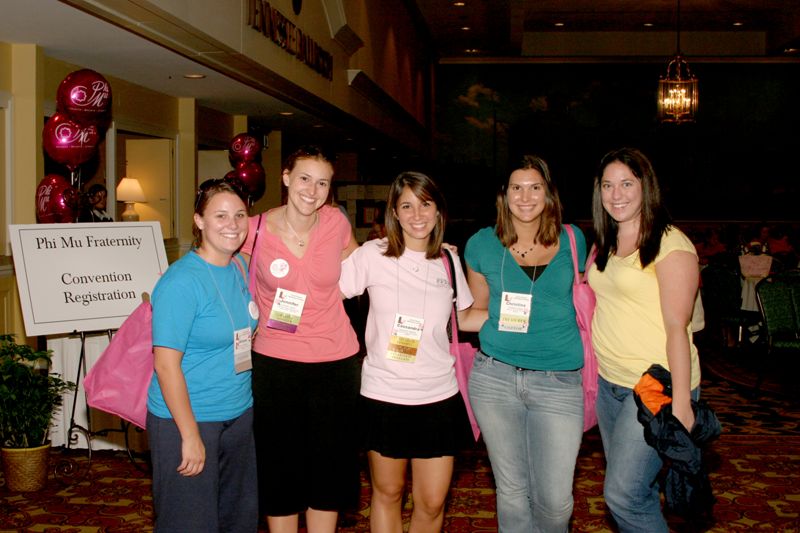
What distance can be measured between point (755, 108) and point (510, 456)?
16.1 metres

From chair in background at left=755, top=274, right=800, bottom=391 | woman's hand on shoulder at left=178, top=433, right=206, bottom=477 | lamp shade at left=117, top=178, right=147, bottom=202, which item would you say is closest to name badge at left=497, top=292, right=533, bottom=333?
woman's hand on shoulder at left=178, top=433, right=206, bottom=477

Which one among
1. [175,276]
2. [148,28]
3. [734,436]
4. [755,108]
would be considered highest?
[755,108]

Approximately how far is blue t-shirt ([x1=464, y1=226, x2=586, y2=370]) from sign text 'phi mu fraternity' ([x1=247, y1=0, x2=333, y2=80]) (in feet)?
14.2

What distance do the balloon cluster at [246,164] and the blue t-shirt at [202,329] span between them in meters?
6.78

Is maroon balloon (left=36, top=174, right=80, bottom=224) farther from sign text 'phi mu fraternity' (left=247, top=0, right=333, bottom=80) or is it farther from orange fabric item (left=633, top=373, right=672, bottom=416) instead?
orange fabric item (left=633, top=373, right=672, bottom=416)

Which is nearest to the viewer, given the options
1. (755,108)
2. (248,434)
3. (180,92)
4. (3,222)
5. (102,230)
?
(248,434)

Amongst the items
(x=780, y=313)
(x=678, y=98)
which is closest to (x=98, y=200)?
(x=780, y=313)

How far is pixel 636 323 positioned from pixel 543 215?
0.54 m

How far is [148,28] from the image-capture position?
16.7 feet

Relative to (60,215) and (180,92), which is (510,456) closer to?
(60,215)

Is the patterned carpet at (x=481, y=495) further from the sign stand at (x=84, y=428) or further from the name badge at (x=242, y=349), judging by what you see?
the name badge at (x=242, y=349)

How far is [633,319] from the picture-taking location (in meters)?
2.70

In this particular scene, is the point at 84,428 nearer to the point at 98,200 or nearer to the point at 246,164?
the point at 98,200

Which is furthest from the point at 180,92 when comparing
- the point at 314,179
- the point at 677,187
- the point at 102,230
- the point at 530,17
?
the point at 677,187
